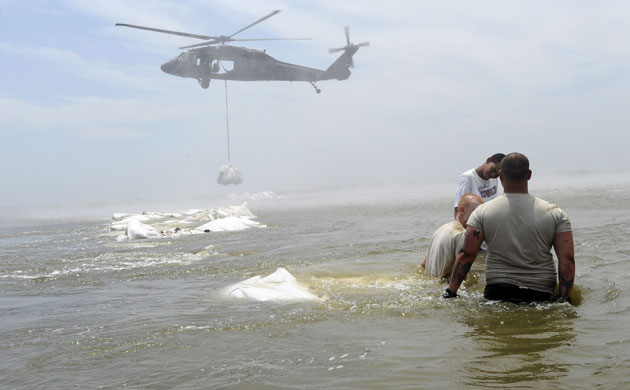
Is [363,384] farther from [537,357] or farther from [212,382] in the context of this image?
[537,357]

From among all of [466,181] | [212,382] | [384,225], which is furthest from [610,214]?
[212,382]

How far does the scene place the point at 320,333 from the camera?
430 centimetres

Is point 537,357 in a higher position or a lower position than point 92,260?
higher

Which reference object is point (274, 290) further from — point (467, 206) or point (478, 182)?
point (478, 182)

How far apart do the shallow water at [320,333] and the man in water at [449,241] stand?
215 millimetres

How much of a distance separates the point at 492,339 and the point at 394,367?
0.88 meters

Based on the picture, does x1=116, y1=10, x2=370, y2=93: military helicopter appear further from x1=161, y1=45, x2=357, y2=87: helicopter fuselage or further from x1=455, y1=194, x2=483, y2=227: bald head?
x1=455, y1=194, x2=483, y2=227: bald head

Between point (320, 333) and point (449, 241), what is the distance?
2.42 m

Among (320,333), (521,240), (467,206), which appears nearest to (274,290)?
(320,333)

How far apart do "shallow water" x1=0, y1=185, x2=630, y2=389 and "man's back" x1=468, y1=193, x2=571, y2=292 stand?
29cm

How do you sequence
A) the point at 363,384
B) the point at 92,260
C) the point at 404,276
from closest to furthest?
1. the point at 363,384
2. the point at 404,276
3. the point at 92,260

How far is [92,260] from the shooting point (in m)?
11.3

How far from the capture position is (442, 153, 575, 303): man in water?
4.45m

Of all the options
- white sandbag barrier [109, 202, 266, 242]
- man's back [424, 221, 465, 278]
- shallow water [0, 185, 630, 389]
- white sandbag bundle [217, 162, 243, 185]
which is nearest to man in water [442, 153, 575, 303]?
shallow water [0, 185, 630, 389]
